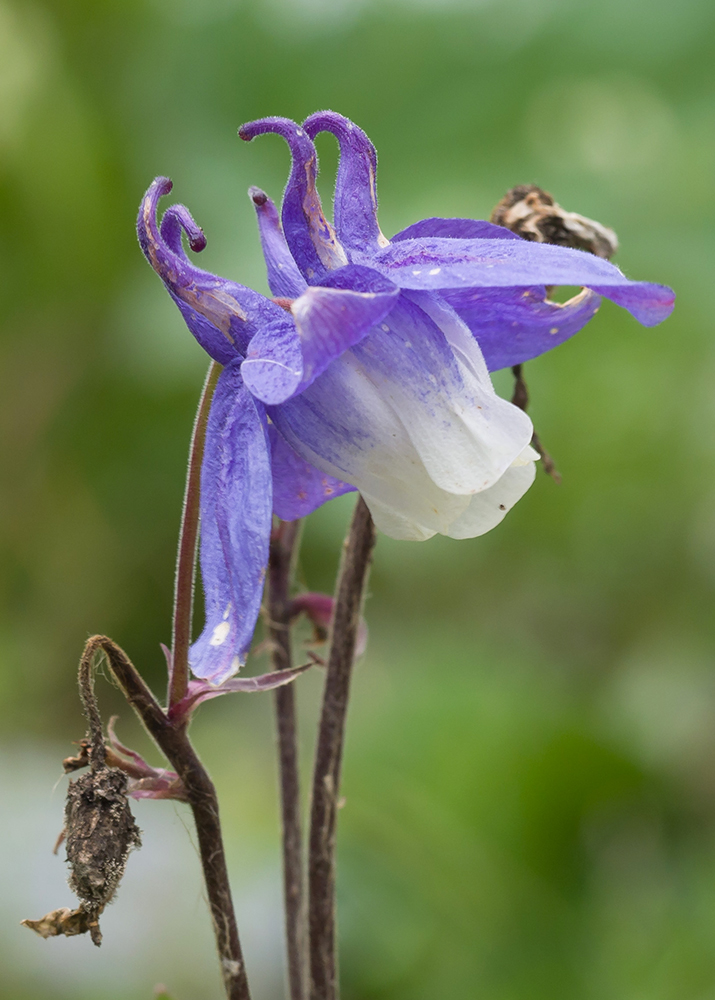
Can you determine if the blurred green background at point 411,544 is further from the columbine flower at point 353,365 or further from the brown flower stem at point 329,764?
the columbine flower at point 353,365

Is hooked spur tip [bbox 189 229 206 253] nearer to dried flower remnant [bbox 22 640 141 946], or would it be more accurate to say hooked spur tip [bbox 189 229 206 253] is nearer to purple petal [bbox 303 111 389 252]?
purple petal [bbox 303 111 389 252]

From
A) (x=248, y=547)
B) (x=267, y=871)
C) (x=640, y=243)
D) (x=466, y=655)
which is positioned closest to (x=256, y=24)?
(x=640, y=243)

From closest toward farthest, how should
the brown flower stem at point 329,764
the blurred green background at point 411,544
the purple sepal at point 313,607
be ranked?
the brown flower stem at point 329,764 < the purple sepal at point 313,607 < the blurred green background at point 411,544

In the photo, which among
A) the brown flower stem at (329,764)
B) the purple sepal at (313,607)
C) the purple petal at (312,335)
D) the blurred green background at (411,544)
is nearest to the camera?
the purple petal at (312,335)

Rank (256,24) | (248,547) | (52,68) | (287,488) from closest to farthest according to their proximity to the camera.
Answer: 1. (248,547)
2. (287,488)
3. (52,68)
4. (256,24)

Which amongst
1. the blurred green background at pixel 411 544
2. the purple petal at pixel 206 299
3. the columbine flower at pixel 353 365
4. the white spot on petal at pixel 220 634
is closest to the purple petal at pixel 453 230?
the columbine flower at pixel 353 365

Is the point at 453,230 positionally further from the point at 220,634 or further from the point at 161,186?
the point at 220,634

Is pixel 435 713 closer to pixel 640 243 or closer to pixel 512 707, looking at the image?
pixel 512 707
